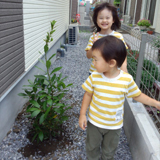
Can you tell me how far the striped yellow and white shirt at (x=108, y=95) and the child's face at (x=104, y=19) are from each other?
734 mm

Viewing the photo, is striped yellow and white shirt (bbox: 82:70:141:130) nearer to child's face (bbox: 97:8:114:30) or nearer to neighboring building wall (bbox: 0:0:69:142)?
child's face (bbox: 97:8:114:30)

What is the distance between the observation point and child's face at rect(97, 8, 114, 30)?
2166 mm

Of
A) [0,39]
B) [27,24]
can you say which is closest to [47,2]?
[27,24]

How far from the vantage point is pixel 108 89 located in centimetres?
160

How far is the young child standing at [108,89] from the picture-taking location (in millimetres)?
1509

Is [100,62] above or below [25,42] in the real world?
above

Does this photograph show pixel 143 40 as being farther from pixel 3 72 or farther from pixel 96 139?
pixel 3 72

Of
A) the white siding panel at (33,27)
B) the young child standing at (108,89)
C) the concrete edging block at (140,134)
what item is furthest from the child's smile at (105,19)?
the white siding panel at (33,27)

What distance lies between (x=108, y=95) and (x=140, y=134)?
699 millimetres

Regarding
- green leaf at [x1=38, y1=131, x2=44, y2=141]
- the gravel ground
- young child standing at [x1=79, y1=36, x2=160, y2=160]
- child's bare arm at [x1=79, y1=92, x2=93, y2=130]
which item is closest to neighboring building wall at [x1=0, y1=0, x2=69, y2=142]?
the gravel ground

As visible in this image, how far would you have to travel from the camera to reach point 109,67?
156 cm

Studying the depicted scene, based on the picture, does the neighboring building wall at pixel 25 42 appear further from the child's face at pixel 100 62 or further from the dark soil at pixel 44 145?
the child's face at pixel 100 62

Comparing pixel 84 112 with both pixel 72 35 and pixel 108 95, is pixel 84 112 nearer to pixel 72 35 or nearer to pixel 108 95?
pixel 108 95

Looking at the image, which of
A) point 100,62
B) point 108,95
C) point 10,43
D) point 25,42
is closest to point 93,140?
point 108,95
